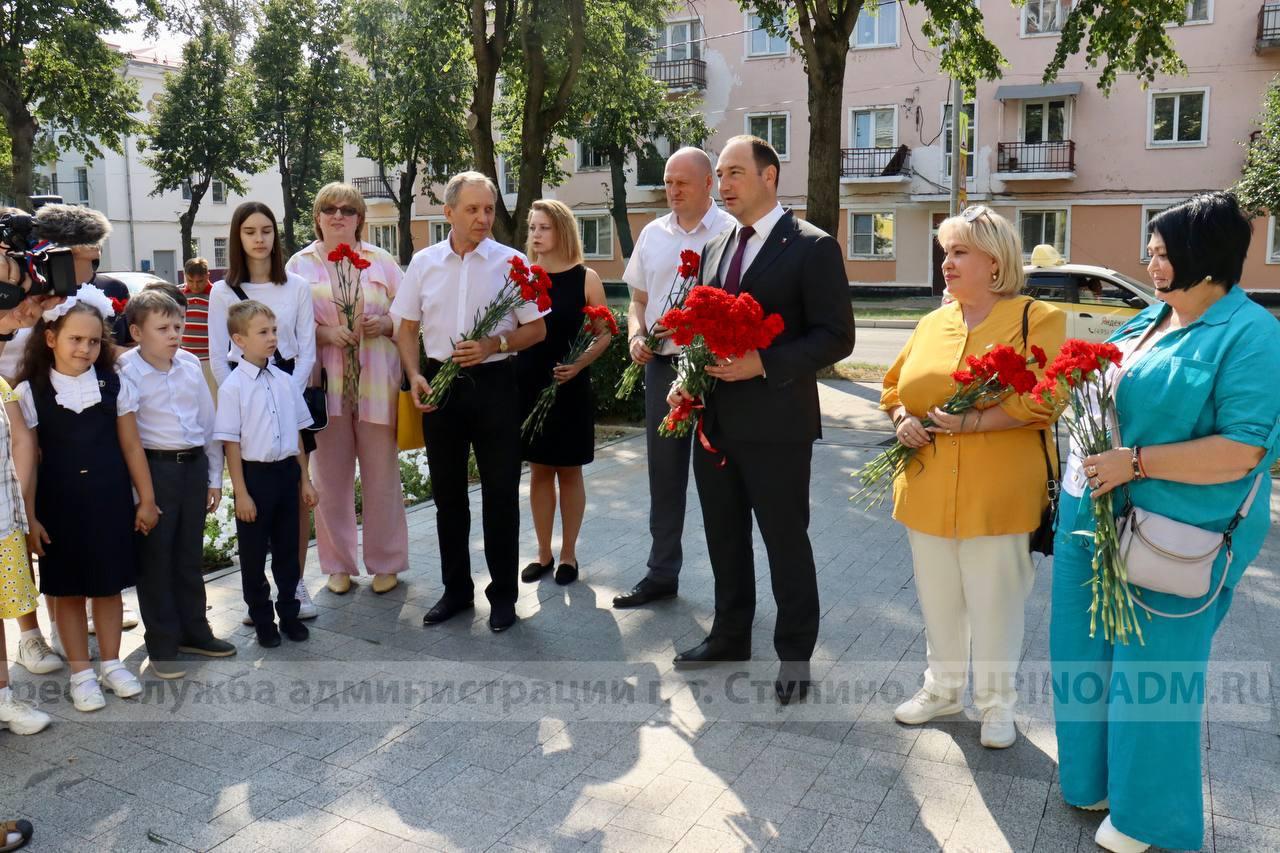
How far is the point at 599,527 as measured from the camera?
283 inches

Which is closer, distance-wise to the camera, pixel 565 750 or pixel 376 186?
pixel 565 750

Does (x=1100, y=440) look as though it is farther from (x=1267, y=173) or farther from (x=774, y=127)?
(x=774, y=127)

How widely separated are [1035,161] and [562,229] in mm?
29616

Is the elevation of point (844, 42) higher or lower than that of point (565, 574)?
higher

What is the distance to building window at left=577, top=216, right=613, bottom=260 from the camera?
40.6 m

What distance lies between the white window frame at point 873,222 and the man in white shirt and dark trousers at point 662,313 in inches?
1168

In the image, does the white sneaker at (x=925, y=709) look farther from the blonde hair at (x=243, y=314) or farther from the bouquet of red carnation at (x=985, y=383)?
the blonde hair at (x=243, y=314)

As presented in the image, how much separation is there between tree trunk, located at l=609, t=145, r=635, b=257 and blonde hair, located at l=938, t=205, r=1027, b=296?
3237 cm

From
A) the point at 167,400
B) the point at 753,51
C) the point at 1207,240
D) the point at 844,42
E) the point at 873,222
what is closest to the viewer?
the point at 1207,240

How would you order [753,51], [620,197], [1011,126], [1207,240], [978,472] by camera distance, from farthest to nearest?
1. [620,197]
2. [753,51]
3. [1011,126]
4. [978,472]
5. [1207,240]

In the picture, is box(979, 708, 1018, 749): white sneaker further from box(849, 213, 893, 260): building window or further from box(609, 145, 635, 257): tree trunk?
box(609, 145, 635, 257): tree trunk

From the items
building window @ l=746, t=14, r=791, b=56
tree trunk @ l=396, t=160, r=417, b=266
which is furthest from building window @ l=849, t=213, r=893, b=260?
tree trunk @ l=396, t=160, r=417, b=266

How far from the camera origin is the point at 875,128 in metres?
34.6

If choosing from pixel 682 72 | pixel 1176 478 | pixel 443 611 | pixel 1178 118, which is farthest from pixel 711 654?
pixel 682 72
